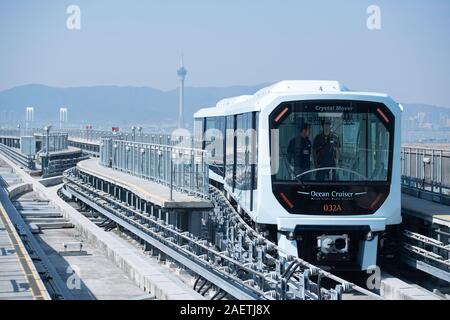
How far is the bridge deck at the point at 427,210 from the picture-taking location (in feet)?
48.6

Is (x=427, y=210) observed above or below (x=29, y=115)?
below

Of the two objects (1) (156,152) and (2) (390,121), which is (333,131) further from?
(1) (156,152)

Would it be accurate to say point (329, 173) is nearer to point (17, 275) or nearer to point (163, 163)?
point (17, 275)

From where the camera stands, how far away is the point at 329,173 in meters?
14.1

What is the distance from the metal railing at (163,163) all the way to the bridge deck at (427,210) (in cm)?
380

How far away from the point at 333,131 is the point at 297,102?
72cm

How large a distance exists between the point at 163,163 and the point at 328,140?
7.87 metres

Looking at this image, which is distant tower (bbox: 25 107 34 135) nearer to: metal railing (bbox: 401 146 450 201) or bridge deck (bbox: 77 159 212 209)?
bridge deck (bbox: 77 159 212 209)

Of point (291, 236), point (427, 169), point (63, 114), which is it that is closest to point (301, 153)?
point (291, 236)

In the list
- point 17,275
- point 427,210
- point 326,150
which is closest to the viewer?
point 17,275

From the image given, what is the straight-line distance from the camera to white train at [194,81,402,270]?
46.3ft

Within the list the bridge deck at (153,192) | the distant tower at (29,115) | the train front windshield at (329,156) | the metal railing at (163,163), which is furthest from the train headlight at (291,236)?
the distant tower at (29,115)

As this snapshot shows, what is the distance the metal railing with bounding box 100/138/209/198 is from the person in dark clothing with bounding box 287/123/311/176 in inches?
131
